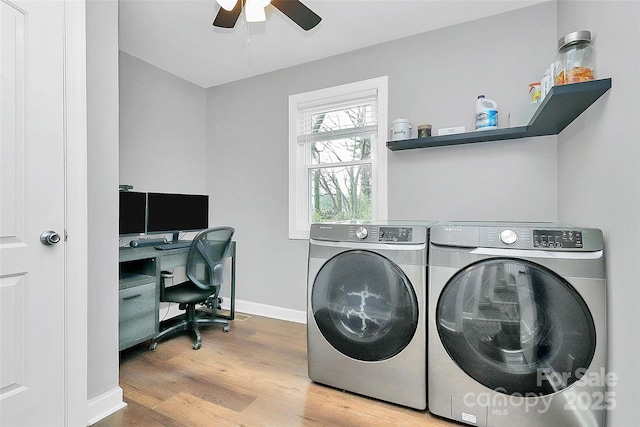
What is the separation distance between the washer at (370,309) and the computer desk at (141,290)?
4.23ft

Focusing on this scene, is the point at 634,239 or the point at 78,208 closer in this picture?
the point at 634,239

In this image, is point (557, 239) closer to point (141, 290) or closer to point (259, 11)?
point (259, 11)

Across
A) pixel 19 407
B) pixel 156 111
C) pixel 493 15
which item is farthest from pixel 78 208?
pixel 493 15

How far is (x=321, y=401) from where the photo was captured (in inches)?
67.3

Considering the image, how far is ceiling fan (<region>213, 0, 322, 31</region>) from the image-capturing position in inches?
64.8

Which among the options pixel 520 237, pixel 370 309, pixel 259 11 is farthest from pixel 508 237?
pixel 259 11

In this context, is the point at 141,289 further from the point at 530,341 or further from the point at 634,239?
the point at 634,239

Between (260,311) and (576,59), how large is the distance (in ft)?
10.1

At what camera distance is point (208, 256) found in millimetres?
2537

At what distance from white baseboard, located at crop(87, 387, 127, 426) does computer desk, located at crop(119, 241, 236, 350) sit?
0.52 m

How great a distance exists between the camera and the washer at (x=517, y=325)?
1.27 m

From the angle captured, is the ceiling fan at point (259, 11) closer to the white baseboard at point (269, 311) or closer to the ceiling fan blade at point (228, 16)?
the ceiling fan blade at point (228, 16)

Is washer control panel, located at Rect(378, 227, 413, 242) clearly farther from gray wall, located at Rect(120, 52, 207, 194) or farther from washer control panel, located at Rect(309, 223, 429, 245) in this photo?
gray wall, located at Rect(120, 52, 207, 194)

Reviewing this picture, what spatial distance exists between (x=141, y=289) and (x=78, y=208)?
3.25 ft
